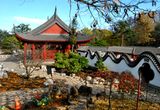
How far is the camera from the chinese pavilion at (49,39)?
25484 mm

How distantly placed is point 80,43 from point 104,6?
2410 centimetres

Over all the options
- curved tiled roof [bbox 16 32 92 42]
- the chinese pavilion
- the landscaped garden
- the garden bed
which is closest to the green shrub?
the garden bed

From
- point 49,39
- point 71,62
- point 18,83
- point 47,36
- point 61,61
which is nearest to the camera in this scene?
point 18,83

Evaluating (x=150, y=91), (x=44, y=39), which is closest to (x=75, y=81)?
(x=150, y=91)

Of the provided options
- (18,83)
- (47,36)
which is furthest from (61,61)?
(47,36)

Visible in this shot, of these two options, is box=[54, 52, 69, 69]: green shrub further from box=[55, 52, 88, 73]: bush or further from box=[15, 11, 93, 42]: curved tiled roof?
box=[15, 11, 93, 42]: curved tiled roof

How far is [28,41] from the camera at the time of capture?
25281mm

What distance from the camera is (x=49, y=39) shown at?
25.8m

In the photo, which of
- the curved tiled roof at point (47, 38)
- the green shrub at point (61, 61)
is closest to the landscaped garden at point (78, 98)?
the green shrub at point (61, 61)

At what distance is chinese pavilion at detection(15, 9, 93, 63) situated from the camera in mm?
25484

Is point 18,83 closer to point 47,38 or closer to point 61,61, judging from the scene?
point 61,61

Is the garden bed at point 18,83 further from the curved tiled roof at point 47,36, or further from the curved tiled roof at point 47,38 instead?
the curved tiled roof at point 47,36

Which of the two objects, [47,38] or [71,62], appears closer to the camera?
[71,62]

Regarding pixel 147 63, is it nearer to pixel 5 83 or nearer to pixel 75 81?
pixel 75 81
